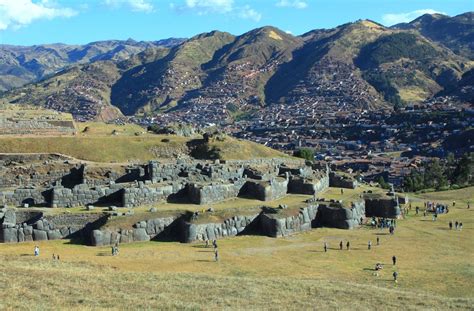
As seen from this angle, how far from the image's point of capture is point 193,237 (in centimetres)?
4547

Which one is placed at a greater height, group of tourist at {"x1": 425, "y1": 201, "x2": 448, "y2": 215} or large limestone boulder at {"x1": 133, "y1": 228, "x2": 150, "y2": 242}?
group of tourist at {"x1": 425, "y1": 201, "x2": 448, "y2": 215}

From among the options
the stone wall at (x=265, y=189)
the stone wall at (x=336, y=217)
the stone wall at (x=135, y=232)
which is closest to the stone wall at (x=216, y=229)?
the stone wall at (x=135, y=232)

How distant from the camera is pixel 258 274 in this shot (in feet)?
121

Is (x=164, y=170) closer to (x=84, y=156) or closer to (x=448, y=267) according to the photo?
(x=84, y=156)

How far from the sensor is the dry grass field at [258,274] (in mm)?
26781

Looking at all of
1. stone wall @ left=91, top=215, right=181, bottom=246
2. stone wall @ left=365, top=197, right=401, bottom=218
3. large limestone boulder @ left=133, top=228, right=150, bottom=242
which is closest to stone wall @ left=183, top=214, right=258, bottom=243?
stone wall @ left=91, top=215, right=181, bottom=246

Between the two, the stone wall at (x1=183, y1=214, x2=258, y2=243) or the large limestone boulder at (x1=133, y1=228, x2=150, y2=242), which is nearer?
the large limestone boulder at (x1=133, y1=228, x2=150, y2=242)

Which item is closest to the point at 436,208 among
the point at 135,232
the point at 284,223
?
the point at 284,223

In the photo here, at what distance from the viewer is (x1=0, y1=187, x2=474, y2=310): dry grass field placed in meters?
26.8

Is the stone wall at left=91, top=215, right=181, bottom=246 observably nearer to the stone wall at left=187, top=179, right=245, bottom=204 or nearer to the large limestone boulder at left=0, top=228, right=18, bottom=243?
the stone wall at left=187, top=179, right=245, bottom=204

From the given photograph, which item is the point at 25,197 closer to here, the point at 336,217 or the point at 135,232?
the point at 135,232

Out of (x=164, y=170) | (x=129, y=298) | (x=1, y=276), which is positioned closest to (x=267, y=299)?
(x=129, y=298)

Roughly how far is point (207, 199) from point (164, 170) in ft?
24.0

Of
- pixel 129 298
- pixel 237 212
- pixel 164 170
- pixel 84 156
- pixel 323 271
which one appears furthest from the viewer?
pixel 84 156
